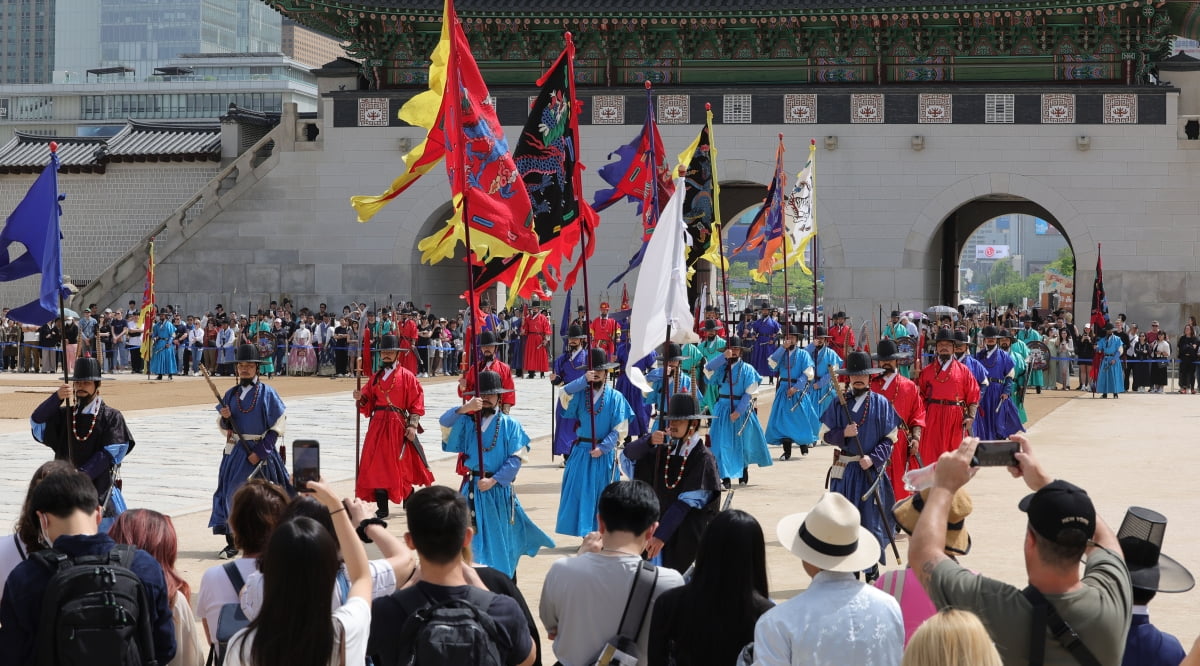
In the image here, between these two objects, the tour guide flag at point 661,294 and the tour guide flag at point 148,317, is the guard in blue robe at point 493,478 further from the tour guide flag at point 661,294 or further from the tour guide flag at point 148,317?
the tour guide flag at point 148,317

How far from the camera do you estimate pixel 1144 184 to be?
31734 mm

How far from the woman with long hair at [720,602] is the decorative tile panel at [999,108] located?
28.9 meters

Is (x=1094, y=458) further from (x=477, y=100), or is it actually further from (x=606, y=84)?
(x=606, y=84)

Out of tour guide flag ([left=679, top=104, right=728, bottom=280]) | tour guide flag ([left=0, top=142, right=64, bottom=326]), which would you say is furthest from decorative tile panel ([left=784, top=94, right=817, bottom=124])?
tour guide flag ([left=0, top=142, right=64, bottom=326])

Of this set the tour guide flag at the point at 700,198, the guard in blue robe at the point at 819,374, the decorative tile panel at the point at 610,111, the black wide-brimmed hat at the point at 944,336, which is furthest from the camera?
the decorative tile panel at the point at 610,111

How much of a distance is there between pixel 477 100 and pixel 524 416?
1190 cm

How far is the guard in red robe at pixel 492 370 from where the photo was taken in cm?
1009

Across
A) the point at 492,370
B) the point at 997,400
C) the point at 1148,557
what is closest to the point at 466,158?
the point at 492,370

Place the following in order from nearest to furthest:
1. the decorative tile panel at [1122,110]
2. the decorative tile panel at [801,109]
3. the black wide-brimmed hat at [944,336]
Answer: the black wide-brimmed hat at [944,336]
the decorative tile panel at [1122,110]
the decorative tile panel at [801,109]

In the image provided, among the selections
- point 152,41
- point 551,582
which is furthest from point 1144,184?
point 152,41

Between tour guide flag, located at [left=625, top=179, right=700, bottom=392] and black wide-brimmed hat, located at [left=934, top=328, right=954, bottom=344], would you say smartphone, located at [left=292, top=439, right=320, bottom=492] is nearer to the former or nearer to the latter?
tour guide flag, located at [left=625, top=179, right=700, bottom=392]

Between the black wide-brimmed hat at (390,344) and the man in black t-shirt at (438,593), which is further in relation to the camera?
the black wide-brimmed hat at (390,344)

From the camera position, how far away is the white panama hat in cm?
467

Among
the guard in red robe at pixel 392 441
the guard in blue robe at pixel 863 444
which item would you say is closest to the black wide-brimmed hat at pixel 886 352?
the guard in blue robe at pixel 863 444
